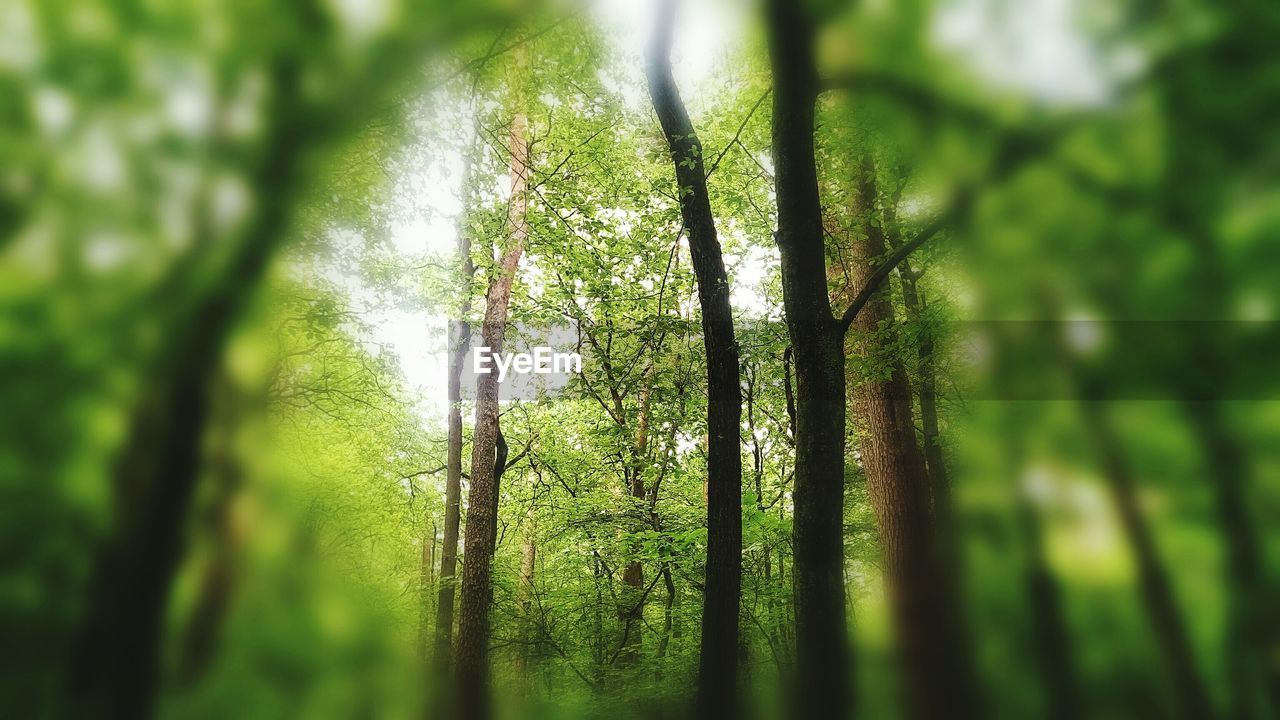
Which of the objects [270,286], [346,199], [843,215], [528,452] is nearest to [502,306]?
[528,452]

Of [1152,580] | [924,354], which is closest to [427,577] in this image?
[924,354]

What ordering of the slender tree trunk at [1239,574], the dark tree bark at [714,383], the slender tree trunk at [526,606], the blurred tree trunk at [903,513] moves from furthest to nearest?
the slender tree trunk at [526,606]
the dark tree bark at [714,383]
the blurred tree trunk at [903,513]
the slender tree trunk at [1239,574]

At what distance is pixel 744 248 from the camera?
6027mm

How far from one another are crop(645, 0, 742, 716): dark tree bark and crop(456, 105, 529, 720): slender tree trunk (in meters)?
2.06

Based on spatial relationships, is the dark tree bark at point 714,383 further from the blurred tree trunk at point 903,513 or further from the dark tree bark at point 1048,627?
the dark tree bark at point 1048,627

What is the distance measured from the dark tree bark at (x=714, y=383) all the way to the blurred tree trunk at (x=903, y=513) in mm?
789

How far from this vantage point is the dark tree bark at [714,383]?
2811 millimetres

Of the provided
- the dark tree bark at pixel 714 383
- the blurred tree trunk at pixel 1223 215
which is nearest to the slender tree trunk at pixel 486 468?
the dark tree bark at pixel 714 383

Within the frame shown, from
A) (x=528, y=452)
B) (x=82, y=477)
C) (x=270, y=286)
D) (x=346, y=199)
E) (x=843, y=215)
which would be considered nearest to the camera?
(x=82, y=477)

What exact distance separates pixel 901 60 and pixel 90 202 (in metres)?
1.11

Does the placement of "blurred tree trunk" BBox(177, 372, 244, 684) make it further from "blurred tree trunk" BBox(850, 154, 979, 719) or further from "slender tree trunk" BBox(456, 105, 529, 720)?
"slender tree trunk" BBox(456, 105, 529, 720)

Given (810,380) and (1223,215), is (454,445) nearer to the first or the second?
(810,380)

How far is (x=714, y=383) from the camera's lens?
10.1 ft

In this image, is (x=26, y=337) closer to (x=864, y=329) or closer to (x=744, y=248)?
(x=864, y=329)
